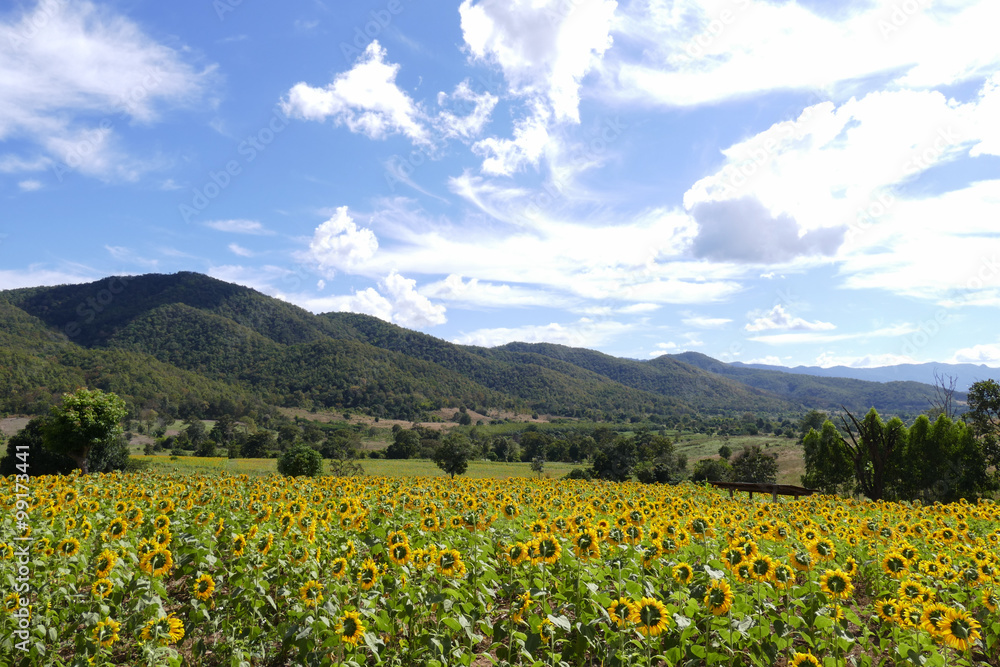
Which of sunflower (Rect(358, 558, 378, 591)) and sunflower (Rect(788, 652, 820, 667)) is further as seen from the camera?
sunflower (Rect(358, 558, 378, 591))

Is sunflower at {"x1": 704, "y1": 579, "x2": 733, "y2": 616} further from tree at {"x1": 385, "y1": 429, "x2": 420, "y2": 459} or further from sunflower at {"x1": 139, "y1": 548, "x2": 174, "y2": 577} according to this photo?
tree at {"x1": 385, "y1": 429, "x2": 420, "y2": 459}

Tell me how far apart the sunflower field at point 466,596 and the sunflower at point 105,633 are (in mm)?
22

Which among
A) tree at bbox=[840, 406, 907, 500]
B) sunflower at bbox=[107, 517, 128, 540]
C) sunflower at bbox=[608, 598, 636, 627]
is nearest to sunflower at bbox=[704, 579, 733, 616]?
sunflower at bbox=[608, 598, 636, 627]

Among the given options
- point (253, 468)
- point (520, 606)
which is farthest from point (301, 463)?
point (520, 606)

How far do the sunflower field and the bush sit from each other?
88.3 ft

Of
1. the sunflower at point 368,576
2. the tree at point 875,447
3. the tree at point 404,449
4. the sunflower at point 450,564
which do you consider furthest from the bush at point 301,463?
the tree at point 404,449

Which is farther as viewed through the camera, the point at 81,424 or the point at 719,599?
the point at 81,424

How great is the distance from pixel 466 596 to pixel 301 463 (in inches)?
1233

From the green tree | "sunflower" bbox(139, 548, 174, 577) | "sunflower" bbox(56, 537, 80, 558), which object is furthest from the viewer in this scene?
the green tree

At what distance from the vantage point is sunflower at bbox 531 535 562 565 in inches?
196

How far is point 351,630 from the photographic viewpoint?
13.3 ft

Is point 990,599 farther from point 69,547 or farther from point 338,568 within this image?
point 69,547

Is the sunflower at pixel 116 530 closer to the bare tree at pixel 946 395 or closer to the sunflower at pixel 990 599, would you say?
the sunflower at pixel 990 599

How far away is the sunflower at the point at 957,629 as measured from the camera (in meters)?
3.88
